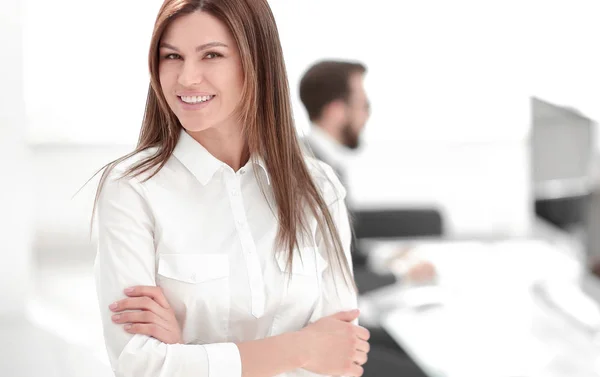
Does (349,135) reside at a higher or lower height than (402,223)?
higher

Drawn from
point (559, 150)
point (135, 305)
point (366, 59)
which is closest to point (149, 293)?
point (135, 305)

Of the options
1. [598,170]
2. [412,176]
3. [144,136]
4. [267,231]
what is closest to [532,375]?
[598,170]

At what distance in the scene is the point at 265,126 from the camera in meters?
1.51

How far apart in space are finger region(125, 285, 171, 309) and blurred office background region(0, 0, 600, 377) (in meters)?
2.07

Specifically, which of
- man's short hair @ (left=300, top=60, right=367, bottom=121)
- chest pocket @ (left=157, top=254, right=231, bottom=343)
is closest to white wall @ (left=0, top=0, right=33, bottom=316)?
man's short hair @ (left=300, top=60, right=367, bottom=121)

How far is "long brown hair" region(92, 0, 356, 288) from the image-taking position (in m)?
1.39

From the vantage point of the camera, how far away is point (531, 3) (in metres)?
6.09

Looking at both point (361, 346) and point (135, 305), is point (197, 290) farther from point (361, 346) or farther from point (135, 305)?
point (361, 346)

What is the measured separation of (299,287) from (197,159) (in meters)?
0.28

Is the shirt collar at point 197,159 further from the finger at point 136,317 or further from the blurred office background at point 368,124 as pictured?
the blurred office background at point 368,124

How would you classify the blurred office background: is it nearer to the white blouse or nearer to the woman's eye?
the white blouse

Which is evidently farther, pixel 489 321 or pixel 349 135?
pixel 349 135

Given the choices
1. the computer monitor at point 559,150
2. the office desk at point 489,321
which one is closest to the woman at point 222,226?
the office desk at point 489,321

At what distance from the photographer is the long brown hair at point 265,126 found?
139 cm
